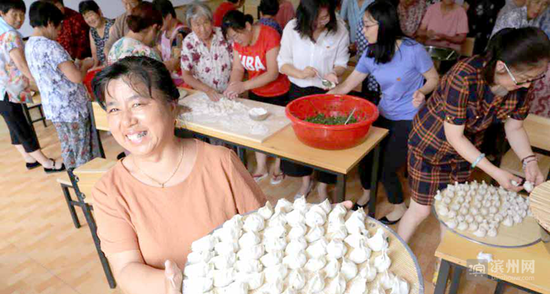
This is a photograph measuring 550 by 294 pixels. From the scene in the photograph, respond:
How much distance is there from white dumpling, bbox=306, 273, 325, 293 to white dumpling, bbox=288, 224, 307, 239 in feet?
0.62

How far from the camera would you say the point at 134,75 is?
1272 millimetres

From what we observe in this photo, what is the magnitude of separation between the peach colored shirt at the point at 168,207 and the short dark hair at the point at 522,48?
49.5 inches

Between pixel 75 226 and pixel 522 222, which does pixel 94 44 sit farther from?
pixel 522 222

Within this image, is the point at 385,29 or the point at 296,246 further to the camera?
the point at 385,29

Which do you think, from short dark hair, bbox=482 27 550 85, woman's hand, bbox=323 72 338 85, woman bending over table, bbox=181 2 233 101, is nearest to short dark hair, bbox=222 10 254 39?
woman bending over table, bbox=181 2 233 101

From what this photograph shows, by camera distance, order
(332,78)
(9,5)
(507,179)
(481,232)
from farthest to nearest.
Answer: (9,5)
(332,78)
(507,179)
(481,232)

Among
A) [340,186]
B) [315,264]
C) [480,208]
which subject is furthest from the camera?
[340,186]

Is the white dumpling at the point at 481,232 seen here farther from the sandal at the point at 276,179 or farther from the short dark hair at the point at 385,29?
the sandal at the point at 276,179

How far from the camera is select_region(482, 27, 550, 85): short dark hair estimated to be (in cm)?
160

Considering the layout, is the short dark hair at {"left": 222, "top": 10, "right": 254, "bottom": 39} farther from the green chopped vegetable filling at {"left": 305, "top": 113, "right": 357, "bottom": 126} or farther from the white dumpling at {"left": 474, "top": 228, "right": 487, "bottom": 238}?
the white dumpling at {"left": 474, "top": 228, "right": 487, "bottom": 238}

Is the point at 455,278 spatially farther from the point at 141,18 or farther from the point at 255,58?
the point at 141,18

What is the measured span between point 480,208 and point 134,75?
5.06ft

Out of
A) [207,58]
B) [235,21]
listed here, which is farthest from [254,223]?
[207,58]

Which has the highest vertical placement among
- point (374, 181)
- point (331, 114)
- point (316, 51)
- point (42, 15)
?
point (42, 15)
